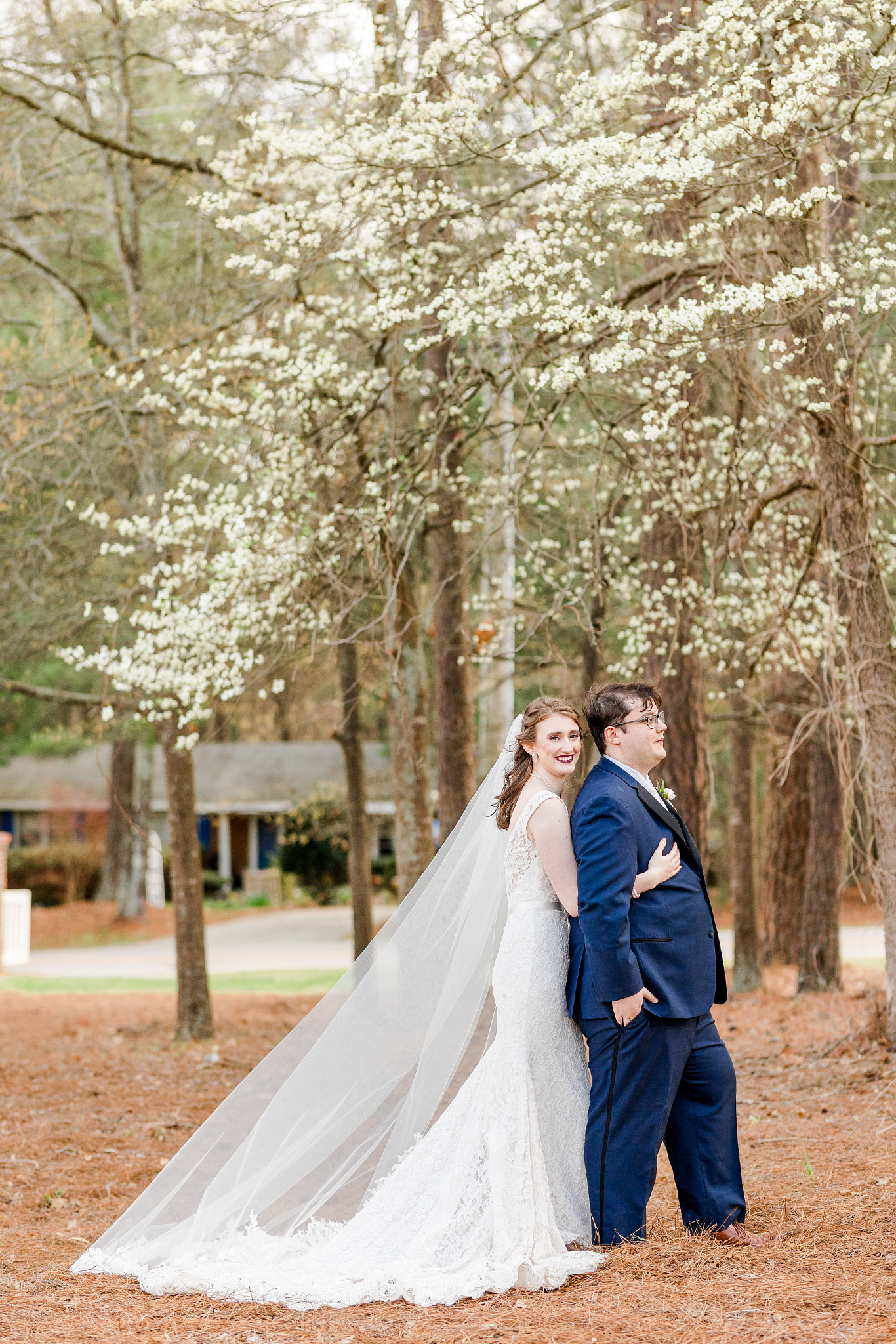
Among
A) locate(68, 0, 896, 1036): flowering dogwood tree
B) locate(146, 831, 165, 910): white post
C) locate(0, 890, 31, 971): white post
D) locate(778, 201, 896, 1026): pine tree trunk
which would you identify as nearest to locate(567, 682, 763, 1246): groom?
locate(68, 0, 896, 1036): flowering dogwood tree

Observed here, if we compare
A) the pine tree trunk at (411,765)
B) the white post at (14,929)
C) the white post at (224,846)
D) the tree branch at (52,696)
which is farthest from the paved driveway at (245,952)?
the pine tree trunk at (411,765)

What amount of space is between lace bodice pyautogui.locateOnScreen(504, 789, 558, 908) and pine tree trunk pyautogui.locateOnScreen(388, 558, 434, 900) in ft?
17.9

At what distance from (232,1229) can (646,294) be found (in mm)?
6095

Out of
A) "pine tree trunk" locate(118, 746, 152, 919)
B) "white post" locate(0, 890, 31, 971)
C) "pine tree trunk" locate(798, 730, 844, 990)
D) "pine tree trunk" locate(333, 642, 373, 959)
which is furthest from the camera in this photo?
"pine tree trunk" locate(118, 746, 152, 919)

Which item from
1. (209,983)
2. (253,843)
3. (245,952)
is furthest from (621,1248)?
(253,843)

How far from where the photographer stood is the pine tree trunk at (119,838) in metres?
26.8

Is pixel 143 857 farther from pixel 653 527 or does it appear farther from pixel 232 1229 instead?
pixel 232 1229

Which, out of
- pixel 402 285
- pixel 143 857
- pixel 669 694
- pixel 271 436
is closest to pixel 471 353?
pixel 402 285

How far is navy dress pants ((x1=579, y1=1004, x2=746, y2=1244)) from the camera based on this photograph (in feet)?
13.9

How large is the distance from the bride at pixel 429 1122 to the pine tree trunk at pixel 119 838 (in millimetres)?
20684

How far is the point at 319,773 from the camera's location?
35312 mm

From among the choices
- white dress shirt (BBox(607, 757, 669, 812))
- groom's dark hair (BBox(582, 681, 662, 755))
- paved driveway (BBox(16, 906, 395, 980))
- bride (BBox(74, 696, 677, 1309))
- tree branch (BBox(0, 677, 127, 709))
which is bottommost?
paved driveway (BBox(16, 906, 395, 980))

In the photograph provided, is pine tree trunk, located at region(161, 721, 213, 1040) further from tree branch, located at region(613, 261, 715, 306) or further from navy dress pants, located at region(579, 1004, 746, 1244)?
navy dress pants, located at region(579, 1004, 746, 1244)

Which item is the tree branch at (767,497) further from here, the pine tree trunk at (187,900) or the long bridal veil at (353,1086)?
the pine tree trunk at (187,900)
